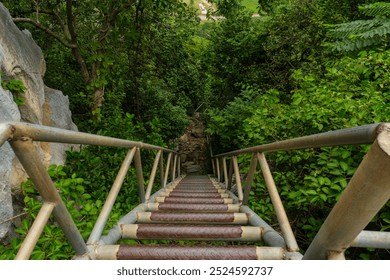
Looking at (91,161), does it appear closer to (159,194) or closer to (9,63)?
(159,194)

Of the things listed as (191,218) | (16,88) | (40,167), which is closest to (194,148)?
(16,88)

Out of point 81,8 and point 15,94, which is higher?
point 81,8

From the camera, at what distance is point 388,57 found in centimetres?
358

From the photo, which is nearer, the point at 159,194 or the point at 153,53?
the point at 159,194

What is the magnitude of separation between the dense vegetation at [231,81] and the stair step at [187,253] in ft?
1.23

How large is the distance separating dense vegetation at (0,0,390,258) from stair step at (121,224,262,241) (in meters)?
0.39

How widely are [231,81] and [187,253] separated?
10298 millimetres

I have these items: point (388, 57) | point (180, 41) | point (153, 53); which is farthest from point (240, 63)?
point (388, 57)

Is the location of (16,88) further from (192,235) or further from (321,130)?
(321,130)

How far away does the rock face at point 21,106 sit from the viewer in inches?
106

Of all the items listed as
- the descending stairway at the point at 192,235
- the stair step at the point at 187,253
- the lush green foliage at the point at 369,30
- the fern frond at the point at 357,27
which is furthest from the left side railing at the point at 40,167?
the fern frond at the point at 357,27

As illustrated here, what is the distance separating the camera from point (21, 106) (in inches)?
152

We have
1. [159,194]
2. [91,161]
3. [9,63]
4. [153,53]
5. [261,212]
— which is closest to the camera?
[261,212]
